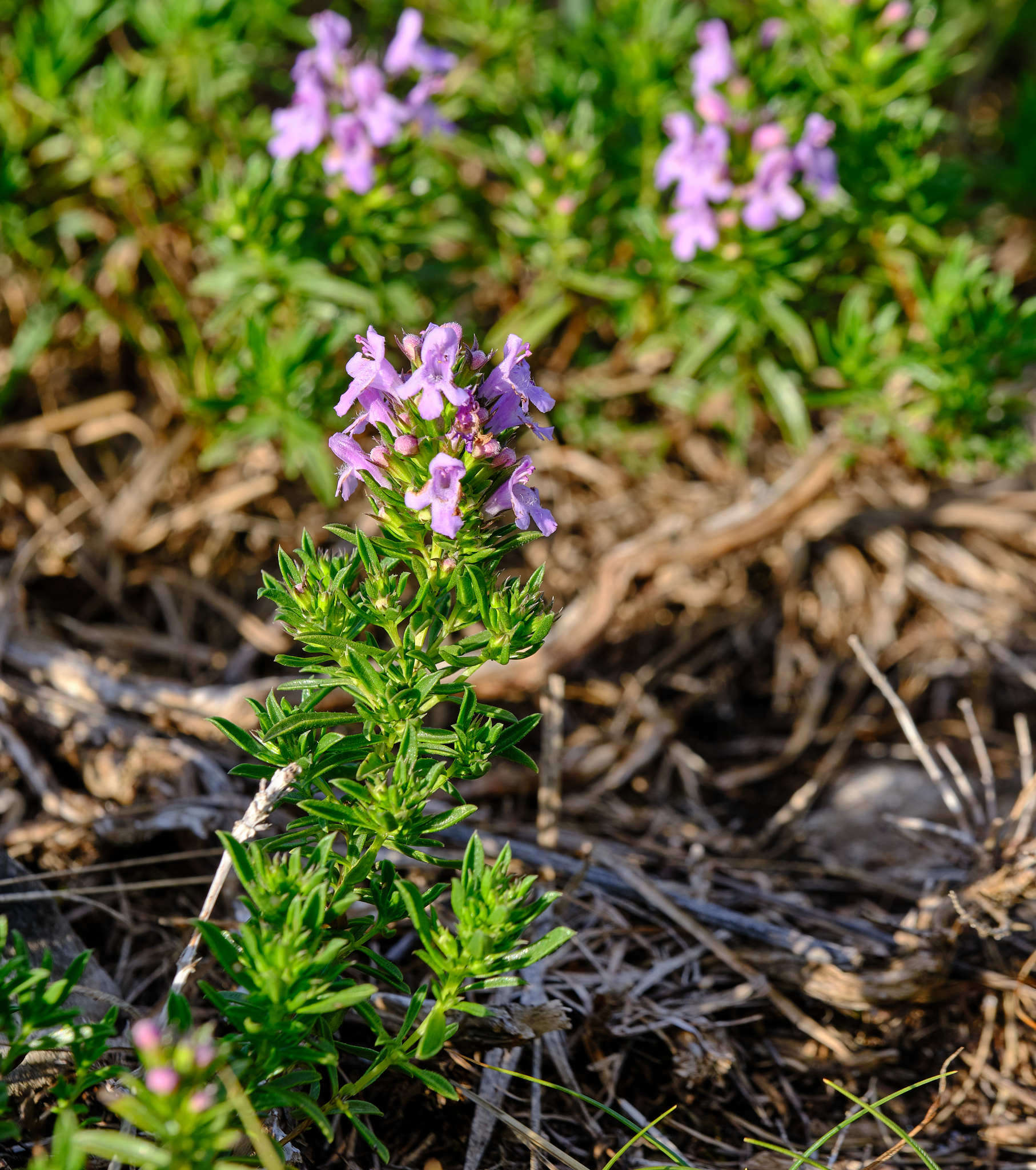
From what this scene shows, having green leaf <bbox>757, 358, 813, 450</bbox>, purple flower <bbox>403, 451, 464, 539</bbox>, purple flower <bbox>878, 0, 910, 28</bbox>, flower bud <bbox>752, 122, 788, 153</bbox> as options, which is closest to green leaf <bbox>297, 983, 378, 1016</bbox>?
purple flower <bbox>403, 451, 464, 539</bbox>

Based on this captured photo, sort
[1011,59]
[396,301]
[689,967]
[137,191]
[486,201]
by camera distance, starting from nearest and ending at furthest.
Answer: [689,967], [396,301], [137,191], [486,201], [1011,59]

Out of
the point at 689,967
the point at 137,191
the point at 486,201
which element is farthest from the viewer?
the point at 486,201

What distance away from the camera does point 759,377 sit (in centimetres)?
502

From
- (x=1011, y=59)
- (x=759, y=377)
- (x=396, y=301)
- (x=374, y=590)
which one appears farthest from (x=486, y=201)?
(x=1011, y=59)

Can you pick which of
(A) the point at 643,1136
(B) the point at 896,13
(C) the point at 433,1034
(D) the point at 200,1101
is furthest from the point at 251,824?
(B) the point at 896,13

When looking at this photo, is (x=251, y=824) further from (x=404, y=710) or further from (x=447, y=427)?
(x=447, y=427)

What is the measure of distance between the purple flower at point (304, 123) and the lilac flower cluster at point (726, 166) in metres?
1.44

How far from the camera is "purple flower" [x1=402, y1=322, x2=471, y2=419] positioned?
7.51 ft

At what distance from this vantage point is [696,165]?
4.45 m

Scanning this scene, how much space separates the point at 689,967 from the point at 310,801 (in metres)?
1.47

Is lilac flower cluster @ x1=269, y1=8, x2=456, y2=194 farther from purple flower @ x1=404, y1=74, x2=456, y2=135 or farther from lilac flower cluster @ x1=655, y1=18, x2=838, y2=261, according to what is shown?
lilac flower cluster @ x1=655, y1=18, x2=838, y2=261

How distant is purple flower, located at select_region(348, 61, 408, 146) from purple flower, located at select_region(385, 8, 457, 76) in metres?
0.29

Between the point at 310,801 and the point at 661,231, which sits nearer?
the point at 310,801

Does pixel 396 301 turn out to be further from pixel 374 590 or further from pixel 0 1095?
pixel 0 1095
